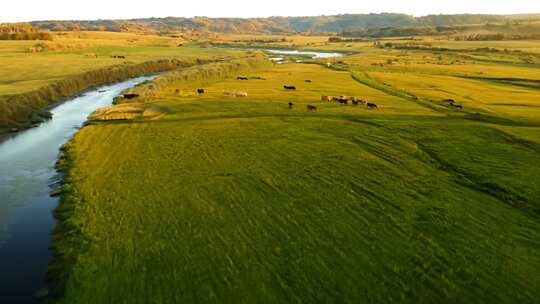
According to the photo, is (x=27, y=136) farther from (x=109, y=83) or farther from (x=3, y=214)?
(x=109, y=83)

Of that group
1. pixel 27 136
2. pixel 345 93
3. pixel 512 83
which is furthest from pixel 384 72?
pixel 27 136

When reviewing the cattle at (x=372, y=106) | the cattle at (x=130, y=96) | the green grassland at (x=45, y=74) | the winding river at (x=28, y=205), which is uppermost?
the green grassland at (x=45, y=74)

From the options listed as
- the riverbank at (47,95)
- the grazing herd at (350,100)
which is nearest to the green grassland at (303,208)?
the grazing herd at (350,100)

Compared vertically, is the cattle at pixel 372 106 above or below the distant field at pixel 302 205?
above

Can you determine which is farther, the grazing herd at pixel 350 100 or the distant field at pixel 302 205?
the grazing herd at pixel 350 100

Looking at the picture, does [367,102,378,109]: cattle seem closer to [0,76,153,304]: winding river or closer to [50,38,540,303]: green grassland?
[50,38,540,303]: green grassland

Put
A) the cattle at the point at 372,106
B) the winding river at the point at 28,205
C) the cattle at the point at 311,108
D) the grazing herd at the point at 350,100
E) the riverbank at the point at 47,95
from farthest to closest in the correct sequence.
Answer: the grazing herd at the point at 350,100 → the cattle at the point at 372,106 → the cattle at the point at 311,108 → the riverbank at the point at 47,95 → the winding river at the point at 28,205

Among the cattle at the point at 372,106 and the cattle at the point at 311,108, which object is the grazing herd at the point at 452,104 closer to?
the cattle at the point at 372,106
